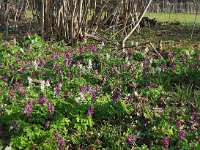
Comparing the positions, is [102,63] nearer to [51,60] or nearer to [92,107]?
[51,60]

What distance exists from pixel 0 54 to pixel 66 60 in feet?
4.61

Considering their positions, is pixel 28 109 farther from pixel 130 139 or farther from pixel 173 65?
pixel 173 65

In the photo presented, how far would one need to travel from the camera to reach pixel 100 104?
4.36 metres

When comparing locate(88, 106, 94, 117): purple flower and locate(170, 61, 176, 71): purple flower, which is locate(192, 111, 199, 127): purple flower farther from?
locate(170, 61, 176, 71): purple flower

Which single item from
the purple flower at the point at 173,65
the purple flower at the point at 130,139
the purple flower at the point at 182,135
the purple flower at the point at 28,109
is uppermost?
the purple flower at the point at 173,65

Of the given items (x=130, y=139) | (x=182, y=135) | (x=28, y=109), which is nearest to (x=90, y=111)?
(x=130, y=139)

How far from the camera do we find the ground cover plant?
12.7ft

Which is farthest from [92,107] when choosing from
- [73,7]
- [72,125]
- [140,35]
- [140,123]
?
[140,35]

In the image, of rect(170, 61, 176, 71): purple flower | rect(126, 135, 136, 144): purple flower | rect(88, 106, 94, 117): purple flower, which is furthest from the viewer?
rect(170, 61, 176, 71): purple flower

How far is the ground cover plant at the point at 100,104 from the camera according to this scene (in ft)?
12.7

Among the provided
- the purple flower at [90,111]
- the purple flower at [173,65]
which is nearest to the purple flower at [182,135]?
the purple flower at [90,111]

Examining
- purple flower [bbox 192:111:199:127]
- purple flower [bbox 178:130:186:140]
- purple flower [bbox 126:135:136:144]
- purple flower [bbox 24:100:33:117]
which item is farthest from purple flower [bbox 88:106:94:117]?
purple flower [bbox 192:111:199:127]

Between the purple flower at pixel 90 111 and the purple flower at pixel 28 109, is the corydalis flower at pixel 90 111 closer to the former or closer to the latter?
the purple flower at pixel 90 111

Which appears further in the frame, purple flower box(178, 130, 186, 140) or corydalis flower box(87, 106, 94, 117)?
corydalis flower box(87, 106, 94, 117)
